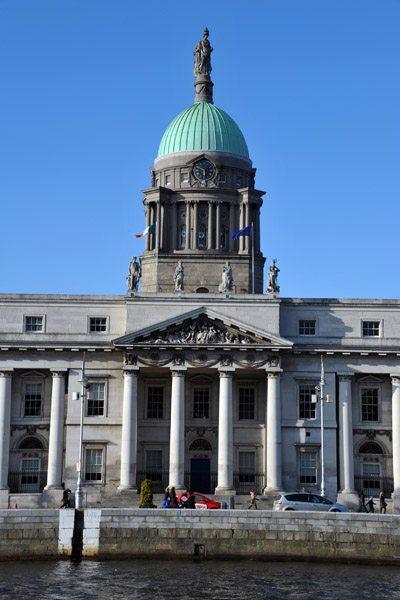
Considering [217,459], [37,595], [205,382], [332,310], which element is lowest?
[37,595]

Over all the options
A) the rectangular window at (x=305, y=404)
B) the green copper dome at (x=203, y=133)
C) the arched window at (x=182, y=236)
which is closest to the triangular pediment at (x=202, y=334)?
the rectangular window at (x=305, y=404)

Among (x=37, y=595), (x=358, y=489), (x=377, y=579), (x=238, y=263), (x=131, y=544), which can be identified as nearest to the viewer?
(x=37, y=595)

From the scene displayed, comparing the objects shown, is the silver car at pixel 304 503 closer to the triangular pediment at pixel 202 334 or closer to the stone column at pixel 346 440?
the stone column at pixel 346 440

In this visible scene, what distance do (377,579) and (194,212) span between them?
44.1 meters

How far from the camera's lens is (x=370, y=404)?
233ft

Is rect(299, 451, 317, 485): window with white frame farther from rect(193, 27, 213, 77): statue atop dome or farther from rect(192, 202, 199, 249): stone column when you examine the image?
rect(193, 27, 213, 77): statue atop dome

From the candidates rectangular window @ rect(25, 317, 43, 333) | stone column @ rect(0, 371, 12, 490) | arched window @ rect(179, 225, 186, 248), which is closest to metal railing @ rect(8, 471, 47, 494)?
stone column @ rect(0, 371, 12, 490)

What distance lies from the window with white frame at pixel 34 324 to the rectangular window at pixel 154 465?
1112cm

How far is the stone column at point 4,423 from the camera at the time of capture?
224 ft

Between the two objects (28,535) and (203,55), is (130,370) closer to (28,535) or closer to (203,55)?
(28,535)

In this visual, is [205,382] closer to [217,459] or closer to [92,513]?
[217,459]

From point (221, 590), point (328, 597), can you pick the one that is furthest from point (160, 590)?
point (328, 597)

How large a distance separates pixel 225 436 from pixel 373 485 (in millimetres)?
10744

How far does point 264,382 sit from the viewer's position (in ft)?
234
